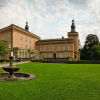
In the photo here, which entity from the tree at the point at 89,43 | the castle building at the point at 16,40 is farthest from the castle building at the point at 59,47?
the castle building at the point at 16,40

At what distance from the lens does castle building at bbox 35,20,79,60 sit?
51.3 metres

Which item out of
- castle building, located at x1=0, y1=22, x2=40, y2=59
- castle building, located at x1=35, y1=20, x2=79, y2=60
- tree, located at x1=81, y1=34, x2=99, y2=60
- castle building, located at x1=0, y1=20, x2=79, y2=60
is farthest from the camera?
tree, located at x1=81, y1=34, x2=99, y2=60

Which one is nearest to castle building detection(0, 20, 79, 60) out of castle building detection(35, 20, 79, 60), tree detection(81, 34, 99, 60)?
castle building detection(35, 20, 79, 60)

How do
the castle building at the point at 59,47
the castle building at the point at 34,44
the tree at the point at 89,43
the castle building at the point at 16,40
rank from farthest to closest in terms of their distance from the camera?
the tree at the point at 89,43 → the castle building at the point at 59,47 → the castle building at the point at 34,44 → the castle building at the point at 16,40

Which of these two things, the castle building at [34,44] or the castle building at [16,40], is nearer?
the castle building at [16,40]

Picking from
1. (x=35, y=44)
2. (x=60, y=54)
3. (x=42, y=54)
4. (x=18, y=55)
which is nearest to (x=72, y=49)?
(x=60, y=54)

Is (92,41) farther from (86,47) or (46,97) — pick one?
(46,97)

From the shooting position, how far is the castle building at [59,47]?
51344mm

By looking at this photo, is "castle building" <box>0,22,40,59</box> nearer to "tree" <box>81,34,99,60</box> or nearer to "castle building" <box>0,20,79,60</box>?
"castle building" <box>0,20,79,60</box>

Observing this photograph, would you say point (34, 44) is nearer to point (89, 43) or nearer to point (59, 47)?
point (59, 47)

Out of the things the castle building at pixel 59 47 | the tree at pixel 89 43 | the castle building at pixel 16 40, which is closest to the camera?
the castle building at pixel 16 40

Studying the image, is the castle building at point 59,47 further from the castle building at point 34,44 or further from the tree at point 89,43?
the tree at point 89,43

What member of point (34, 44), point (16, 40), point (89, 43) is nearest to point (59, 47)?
point (34, 44)

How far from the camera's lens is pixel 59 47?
53.0m
